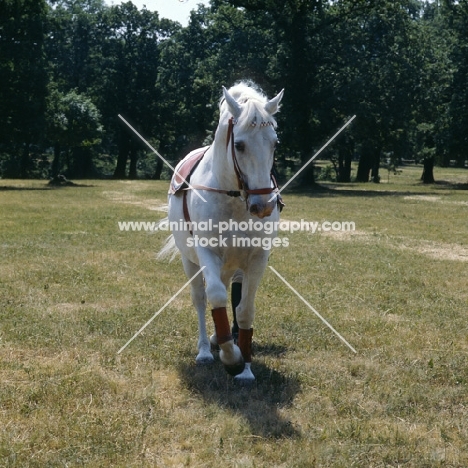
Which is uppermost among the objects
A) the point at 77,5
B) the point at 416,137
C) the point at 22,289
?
the point at 77,5

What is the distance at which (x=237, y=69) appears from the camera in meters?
38.1

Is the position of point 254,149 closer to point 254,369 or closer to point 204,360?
point 254,369

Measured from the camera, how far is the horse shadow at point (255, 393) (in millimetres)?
4910

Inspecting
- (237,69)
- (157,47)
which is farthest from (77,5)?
(237,69)

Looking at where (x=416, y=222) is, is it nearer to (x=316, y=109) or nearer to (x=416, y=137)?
(x=316, y=109)

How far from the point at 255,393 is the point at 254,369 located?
2.20 ft

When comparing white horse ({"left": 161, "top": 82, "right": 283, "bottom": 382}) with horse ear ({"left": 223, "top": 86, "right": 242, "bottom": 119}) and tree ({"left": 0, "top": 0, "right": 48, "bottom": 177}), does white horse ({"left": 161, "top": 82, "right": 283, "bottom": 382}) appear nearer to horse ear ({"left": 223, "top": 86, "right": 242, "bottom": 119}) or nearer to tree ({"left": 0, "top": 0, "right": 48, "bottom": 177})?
horse ear ({"left": 223, "top": 86, "right": 242, "bottom": 119})

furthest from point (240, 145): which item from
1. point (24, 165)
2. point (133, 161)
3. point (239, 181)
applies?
point (133, 161)

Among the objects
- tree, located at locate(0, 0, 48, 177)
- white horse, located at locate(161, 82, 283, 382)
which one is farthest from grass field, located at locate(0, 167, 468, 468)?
tree, located at locate(0, 0, 48, 177)

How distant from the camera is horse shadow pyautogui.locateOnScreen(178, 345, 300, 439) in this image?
4910 mm

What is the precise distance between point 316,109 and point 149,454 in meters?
34.5

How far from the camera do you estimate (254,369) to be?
6328 mm

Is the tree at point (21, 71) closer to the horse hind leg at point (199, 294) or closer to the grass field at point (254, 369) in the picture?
the grass field at point (254, 369)

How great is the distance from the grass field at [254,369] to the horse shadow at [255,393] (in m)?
0.02
